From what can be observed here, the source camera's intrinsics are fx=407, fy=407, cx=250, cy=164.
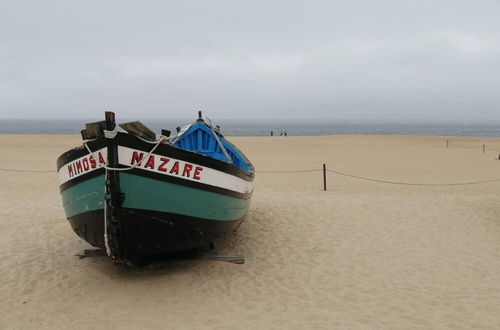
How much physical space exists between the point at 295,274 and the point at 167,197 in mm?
2473

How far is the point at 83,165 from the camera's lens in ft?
18.1

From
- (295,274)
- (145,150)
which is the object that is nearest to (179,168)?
(145,150)

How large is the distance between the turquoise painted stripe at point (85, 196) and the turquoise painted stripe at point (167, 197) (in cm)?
37

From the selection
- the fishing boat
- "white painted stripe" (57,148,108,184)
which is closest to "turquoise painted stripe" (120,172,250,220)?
the fishing boat

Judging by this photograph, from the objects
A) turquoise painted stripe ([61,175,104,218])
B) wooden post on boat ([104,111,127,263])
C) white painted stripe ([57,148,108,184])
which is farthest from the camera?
turquoise painted stripe ([61,175,104,218])

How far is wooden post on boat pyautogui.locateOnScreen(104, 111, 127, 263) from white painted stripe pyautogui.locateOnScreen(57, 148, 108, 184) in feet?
0.46

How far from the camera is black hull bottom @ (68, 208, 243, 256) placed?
215 inches

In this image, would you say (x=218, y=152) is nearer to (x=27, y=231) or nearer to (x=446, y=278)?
(x=27, y=231)

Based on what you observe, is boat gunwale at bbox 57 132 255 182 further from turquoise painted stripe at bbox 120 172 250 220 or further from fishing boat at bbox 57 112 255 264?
turquoise painted stripe at bbox 120 172 250 220

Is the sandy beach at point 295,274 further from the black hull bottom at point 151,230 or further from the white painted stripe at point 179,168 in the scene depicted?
the white painted stripe at point 179,168

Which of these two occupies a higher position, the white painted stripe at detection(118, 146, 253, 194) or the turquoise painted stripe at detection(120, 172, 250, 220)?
the white painted stripe at detection(118, 146, 253, 194)

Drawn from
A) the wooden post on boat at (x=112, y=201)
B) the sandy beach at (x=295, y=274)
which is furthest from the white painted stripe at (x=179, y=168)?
the sandy beach at (x=295, y=274)

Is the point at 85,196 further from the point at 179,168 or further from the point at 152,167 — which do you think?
the point at 179,168

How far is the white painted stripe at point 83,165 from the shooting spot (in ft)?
17.3
